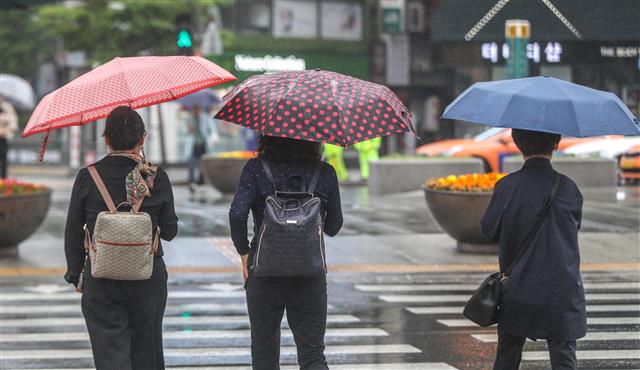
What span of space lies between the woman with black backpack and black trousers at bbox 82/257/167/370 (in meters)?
0.45

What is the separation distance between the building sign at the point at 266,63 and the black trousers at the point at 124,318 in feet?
121

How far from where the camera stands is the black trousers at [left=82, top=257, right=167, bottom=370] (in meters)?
5.75

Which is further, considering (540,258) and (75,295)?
(75,295)

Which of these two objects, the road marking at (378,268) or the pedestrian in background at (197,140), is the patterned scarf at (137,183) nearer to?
the road marking at (378,268)

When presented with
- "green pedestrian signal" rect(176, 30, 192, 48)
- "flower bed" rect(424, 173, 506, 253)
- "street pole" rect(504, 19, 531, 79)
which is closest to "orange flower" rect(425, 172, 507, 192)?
"flower bed" rect(424, 173, 506, 253)

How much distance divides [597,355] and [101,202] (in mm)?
4311

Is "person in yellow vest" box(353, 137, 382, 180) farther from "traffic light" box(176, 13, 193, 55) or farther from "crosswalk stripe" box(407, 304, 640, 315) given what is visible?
"crosswalk stripe" box(407, 304, 640, 315)

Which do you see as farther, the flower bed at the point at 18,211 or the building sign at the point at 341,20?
the building sign at the point at 341,20

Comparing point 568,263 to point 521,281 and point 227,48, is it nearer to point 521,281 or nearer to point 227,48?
point 521,281

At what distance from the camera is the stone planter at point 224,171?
23.4 meters

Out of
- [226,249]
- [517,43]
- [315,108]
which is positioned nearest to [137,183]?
[315,108]

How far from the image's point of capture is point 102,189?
5773mm

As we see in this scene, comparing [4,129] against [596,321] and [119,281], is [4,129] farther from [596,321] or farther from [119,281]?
[119,281]

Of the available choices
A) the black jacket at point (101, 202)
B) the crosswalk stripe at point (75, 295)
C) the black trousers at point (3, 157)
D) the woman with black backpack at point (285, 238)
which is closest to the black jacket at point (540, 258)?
the woman with black backpack at point (285, 238)
